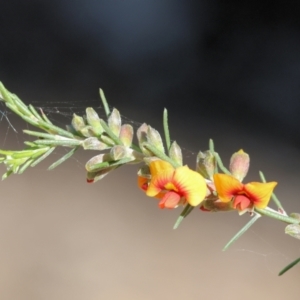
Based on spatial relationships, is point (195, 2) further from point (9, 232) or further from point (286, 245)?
point (9, 232)

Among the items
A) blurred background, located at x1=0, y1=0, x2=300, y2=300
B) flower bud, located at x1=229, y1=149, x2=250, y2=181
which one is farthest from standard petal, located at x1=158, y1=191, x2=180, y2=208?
blurred background, located at x1=0, y1=0, x2=300, y2=300

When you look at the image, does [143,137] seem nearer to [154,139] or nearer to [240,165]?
[154,139]

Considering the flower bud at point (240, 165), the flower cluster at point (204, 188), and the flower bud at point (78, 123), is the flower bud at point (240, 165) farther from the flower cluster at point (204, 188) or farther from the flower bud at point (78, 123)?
the flower bud at point (78, 123)

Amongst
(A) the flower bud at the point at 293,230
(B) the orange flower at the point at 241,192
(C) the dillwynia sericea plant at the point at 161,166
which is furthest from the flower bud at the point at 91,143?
(A) the flower bud at the point at 293,230

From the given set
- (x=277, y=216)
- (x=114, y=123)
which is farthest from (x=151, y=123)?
(x=277, y=216)

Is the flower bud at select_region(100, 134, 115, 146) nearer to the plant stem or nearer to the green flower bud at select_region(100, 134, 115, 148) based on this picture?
the green flower bud at select_region(100, 134, 115, 148)

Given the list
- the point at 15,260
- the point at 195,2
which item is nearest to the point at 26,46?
the point at 195,2

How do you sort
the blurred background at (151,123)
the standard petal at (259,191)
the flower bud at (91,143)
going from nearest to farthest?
the standard petal at (259,191) → the flower bud at (91,143) → the blurred background at (151,123)
